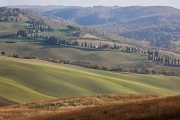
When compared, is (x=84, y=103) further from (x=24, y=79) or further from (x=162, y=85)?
A: (x=162, y=85)

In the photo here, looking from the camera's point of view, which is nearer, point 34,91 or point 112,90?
point 34,91

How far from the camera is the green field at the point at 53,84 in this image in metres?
93.8

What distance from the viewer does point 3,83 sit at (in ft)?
322

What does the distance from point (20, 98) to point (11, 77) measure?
2856 cm

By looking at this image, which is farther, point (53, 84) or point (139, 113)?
point (53, 84)

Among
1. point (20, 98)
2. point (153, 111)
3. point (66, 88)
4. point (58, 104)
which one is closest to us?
point (153, 111)

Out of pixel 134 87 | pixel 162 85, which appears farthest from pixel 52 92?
pixel 162 85

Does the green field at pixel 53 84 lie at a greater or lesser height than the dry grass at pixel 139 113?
lesser

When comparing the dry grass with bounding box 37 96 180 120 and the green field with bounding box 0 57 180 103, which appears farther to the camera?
the green field with bounding box 0 57 180 103

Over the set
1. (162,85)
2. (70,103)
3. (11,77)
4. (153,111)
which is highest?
(153,111)

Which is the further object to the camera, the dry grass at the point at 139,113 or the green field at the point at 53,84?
the green field at the point at 53,84

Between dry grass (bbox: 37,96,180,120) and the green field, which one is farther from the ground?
dry grass (bbox: 37,96,180,120)

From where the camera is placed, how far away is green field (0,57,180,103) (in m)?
93.8

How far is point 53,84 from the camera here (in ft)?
368
